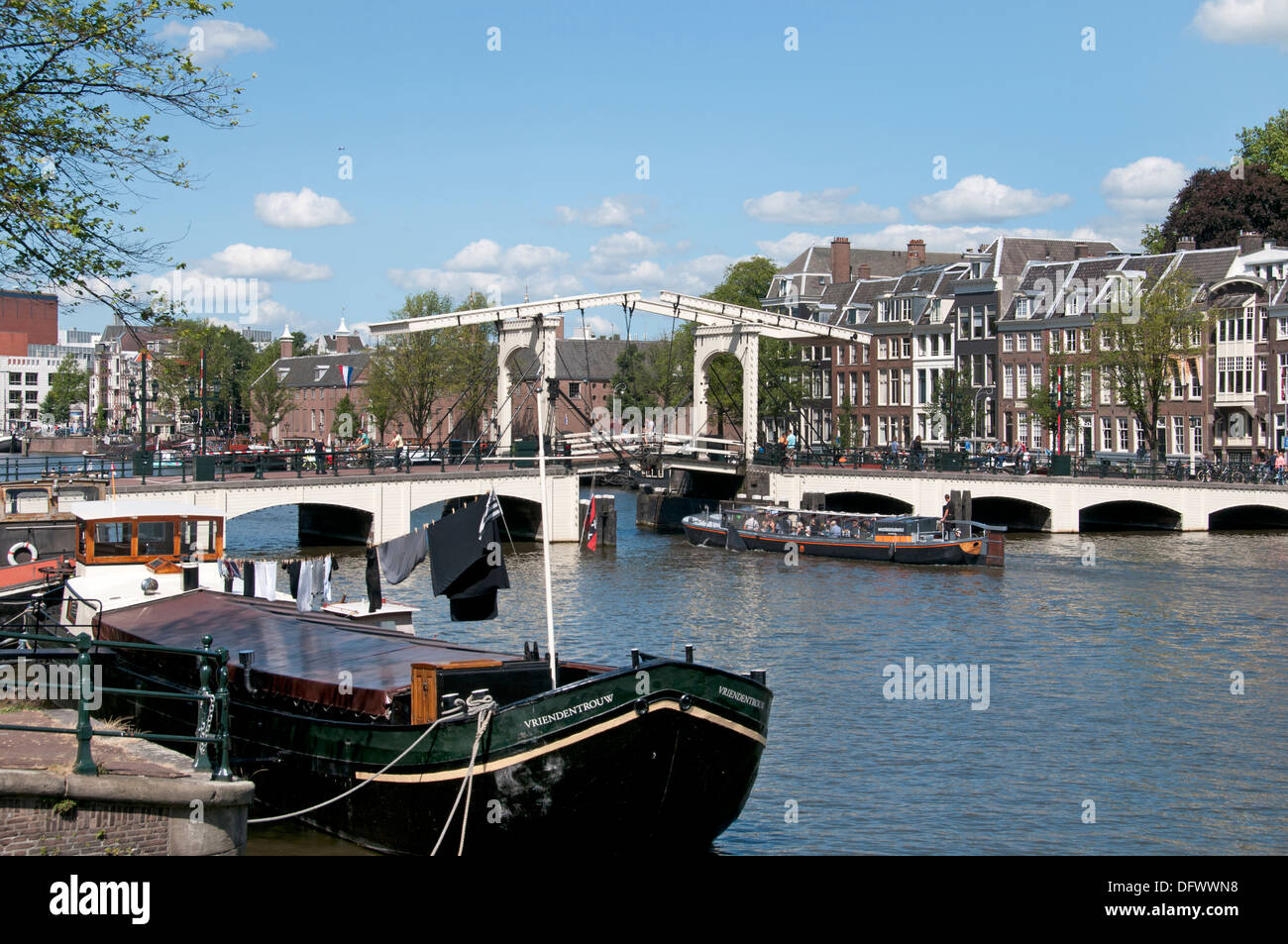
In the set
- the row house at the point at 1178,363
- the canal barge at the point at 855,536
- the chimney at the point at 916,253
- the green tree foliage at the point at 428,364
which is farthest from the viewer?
the chimney at the point at 916,253

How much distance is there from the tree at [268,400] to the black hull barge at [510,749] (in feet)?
395

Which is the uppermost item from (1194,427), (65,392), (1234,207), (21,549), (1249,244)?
(1234,207)

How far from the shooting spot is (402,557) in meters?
21.7

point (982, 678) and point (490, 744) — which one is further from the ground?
point (490, 744)

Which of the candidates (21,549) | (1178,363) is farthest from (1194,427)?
(21,549)

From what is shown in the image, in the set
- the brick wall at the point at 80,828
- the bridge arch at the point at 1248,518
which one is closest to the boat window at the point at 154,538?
the brick wall at the point at 80,828

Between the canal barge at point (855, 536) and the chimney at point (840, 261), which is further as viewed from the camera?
the chimney at point (840, 261)

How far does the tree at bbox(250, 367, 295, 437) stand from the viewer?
439ft

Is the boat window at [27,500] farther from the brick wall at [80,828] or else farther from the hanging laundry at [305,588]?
the brick wall at [80,828]

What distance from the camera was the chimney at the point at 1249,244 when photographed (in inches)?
2830

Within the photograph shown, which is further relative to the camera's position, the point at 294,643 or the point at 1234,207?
the point at 1234,207

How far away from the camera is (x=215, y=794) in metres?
11.0

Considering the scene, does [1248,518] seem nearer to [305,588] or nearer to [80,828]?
[305,588]

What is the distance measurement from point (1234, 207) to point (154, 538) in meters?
76.5
